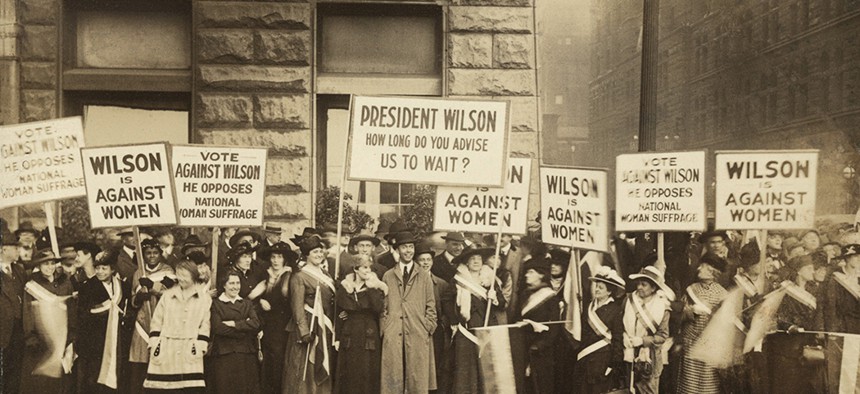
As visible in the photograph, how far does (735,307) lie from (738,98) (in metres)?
2.05

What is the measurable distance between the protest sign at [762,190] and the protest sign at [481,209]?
73.7 inches

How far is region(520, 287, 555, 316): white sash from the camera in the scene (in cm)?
888

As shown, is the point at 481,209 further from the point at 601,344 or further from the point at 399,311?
the point at 601,344

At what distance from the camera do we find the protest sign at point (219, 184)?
8.73m

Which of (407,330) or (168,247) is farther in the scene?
(168,247)

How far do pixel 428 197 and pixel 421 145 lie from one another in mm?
568

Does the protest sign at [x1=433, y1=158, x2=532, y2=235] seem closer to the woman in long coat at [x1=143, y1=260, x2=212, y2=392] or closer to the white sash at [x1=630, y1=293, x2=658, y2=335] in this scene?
the white sash at [x1=630, y1=293, x2=658, y2=335]

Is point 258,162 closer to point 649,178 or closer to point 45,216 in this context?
point 45,216

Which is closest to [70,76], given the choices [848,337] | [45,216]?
[45,216]

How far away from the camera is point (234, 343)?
8.44 m

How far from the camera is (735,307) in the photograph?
29.3ft

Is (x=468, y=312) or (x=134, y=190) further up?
(x=134, y=190)

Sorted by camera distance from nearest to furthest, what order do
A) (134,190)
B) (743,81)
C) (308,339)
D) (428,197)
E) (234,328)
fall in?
1. (234,328)
2. (308,339)
3. (134,190)
4. (428,197)
5. (743,81)

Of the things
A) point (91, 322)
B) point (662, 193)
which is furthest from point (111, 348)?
point (662, 193)
